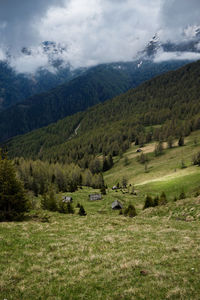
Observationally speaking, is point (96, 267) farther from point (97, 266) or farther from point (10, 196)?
point (10, 196)

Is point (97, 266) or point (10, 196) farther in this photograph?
point (10, 196)

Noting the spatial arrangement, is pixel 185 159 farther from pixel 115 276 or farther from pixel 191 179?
pixel 115 276

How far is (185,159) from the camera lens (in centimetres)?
13612

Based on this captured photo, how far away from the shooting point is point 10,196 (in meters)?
27.7

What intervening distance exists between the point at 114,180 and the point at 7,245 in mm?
132561

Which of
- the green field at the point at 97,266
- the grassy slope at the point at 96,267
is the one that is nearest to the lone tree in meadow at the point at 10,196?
the green field at the point at 97,266

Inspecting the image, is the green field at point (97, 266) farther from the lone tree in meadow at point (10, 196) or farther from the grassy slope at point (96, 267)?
the lone tree in meadow at point (10, 196)

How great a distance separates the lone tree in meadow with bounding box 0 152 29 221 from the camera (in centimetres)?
2733

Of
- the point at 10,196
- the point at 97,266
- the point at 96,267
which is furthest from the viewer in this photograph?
the point at 10,196

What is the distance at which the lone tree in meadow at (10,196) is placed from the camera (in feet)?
89.6

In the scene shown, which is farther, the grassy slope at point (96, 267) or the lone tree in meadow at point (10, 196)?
the lone tree in meadow at point (10, 196)

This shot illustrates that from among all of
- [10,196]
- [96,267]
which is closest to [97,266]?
[96,267]

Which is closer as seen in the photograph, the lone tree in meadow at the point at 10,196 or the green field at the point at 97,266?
the green field at the point at 97,266

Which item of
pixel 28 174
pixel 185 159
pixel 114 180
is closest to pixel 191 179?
pixel 185 159
